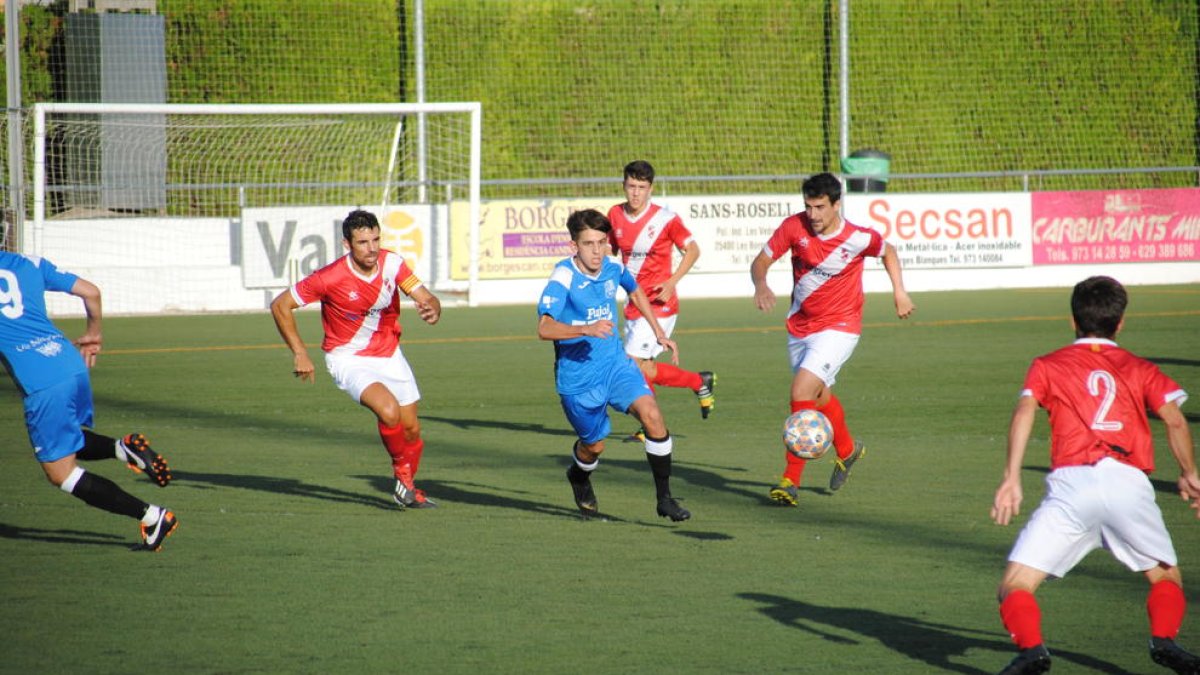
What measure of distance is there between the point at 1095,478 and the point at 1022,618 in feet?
1.71

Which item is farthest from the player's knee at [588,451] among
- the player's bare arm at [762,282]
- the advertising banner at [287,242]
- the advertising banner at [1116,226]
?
the advertising banner at [1116,226]

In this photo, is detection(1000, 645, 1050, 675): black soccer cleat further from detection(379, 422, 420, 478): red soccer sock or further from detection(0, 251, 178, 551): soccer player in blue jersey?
detection(379, 422, 420, 478): red soccer sock

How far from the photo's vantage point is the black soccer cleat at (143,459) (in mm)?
7047

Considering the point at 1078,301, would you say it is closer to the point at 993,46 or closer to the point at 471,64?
the point at 471,64

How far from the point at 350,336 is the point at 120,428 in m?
3.77

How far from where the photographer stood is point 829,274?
8719mm

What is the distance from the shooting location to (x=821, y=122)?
28.4 m

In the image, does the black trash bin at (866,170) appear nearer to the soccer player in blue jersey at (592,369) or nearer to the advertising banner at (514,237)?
the advertising banner at (514,237)

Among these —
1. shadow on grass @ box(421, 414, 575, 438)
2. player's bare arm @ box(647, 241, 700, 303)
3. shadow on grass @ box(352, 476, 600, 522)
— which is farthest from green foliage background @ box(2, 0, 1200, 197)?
shadow on grass @ box(352, 476, 600, 522)

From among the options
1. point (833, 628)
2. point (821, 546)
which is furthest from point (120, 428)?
point (833, 628)

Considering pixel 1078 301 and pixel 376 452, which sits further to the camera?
pixel 376 452

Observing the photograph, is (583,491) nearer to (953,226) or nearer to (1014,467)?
(1014,467)

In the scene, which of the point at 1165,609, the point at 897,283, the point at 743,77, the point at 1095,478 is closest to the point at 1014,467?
the point at 1095,478

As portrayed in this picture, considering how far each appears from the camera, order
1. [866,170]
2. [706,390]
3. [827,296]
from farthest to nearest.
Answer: [866,170] < [706,390] < [827,296]
